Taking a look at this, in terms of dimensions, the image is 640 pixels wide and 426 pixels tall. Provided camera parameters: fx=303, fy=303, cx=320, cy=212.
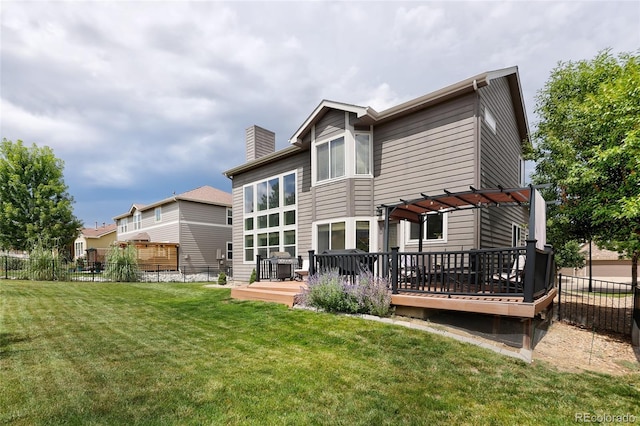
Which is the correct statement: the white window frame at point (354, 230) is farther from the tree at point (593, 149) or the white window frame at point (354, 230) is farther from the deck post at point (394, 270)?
the tree at point (593, 149)

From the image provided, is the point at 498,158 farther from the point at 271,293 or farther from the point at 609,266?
the point at 609,266

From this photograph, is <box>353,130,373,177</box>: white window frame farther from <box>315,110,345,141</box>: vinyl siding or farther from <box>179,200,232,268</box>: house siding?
<box>179,200,232,268</box>: house siding

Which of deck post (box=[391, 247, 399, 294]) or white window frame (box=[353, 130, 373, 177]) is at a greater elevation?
white window frame (box=[353, 130, 373, 177])

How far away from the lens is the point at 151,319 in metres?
6.86

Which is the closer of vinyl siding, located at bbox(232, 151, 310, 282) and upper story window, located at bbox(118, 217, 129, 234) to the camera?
vinyl siding, located at bbox(232, 151, 310, 282)

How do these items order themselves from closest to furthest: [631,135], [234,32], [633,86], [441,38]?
[631,135] < [633,86] < [234,32] < [441,38]

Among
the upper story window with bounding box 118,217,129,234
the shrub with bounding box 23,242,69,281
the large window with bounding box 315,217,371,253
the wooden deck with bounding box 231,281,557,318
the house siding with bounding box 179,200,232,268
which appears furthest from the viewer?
the upper story window with bounding box 118,217,129,234

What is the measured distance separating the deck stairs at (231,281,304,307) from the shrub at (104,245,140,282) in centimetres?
1050

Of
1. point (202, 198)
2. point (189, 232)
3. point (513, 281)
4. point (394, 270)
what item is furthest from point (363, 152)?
point (189, 232)

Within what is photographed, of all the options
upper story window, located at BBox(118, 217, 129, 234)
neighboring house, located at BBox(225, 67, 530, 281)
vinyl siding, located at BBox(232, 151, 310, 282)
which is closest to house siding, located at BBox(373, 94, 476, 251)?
neighboring house, located at BBox(225, 67, 530, 281)

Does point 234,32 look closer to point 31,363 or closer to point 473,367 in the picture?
point 31,363

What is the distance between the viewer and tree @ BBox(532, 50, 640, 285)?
6.62 metres

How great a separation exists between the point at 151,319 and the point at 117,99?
9295mm

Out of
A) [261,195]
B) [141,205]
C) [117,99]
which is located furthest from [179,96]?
[141,205]
